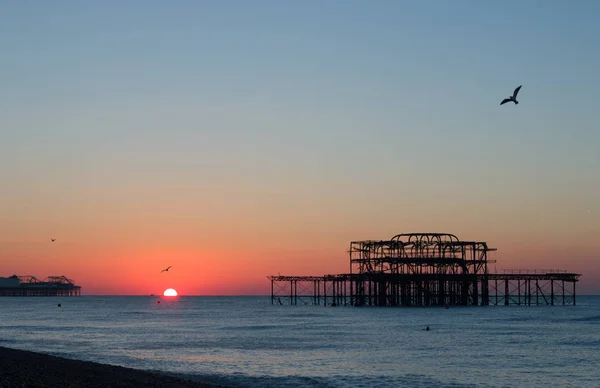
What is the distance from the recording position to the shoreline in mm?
28250

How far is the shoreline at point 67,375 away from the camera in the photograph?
28.2 metres

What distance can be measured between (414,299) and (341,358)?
7491cm

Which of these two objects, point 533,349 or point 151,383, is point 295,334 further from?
point 151,383

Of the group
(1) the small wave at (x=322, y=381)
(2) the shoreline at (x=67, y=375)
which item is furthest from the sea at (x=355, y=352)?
(2) the shoreline at (x=67, y=375)

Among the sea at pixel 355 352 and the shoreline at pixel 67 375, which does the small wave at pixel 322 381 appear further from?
the shoreline at pixel 67 375

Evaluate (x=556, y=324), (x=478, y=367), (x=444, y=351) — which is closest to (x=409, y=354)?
(x=444, y=351)

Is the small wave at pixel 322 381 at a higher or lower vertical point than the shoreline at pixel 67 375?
lower

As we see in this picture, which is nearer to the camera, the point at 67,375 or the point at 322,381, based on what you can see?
the point at 67,375

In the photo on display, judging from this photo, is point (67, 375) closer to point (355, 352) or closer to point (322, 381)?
point (322, 381)

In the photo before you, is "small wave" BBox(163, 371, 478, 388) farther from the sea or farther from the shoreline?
the shoreline

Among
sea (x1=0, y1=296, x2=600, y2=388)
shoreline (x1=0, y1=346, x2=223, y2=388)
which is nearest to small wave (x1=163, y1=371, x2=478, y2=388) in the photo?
sea (x1=0, y1=296, x2=600, y2=388)

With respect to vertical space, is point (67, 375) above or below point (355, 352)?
above

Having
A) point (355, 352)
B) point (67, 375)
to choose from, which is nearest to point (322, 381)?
point (67, 375)

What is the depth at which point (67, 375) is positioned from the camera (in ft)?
105
